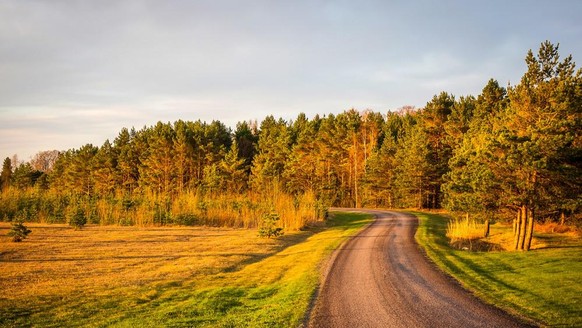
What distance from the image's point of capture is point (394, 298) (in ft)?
38.5

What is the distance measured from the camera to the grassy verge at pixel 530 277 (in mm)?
10352

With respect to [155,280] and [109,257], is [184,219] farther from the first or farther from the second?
[155,280]

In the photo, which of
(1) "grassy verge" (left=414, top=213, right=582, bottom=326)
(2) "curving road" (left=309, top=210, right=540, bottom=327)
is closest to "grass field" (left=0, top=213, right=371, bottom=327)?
(2) "curving road" (left=309, top=210, right=540, bottom=327)

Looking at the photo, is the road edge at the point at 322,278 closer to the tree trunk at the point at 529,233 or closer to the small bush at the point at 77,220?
the tree trunk at the point at 529,233

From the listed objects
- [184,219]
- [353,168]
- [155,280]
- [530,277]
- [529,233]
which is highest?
[353,168]

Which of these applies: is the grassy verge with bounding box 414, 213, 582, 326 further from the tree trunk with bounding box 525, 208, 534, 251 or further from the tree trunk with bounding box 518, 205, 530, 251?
the tree trunk with bounding box 518, 205, 530, 251

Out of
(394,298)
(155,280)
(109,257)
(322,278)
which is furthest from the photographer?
(109,257)

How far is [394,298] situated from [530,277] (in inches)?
237

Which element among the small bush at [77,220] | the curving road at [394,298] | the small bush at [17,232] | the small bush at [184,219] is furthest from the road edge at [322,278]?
the small bush at [77,220]

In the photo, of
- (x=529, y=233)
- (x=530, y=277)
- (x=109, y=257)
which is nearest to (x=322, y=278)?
(x=530, y=277)

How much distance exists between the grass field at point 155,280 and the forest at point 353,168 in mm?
6739

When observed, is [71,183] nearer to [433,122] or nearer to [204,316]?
[433,122]

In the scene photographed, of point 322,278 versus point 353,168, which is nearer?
point 322,278

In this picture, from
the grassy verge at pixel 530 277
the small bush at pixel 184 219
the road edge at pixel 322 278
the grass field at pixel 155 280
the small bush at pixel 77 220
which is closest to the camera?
the road edge at pixel 322 278
